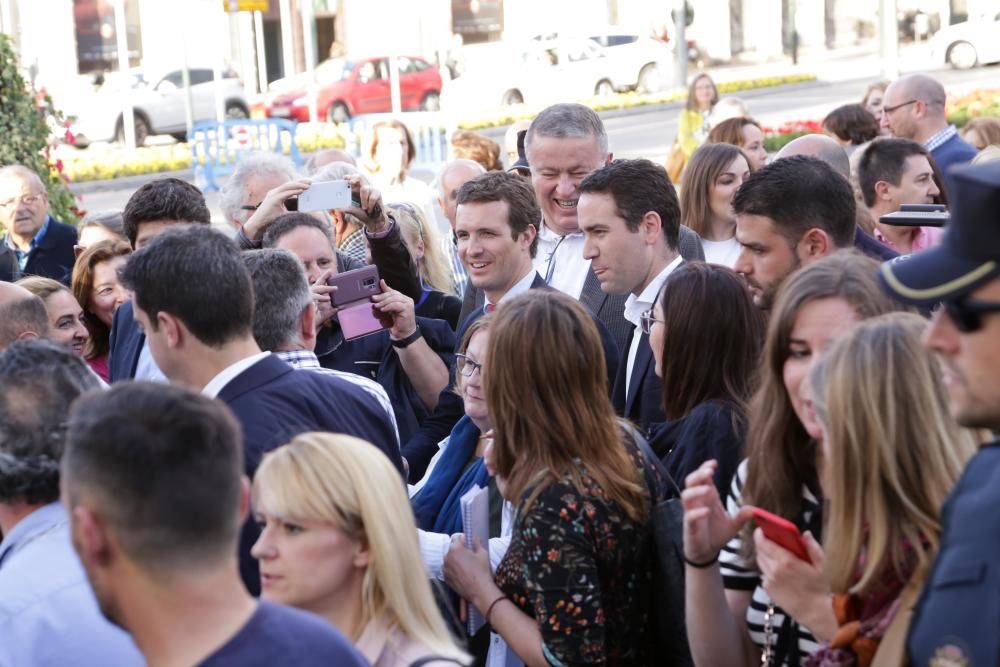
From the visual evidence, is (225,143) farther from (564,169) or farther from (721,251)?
(564,169)

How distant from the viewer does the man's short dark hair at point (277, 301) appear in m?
4.39

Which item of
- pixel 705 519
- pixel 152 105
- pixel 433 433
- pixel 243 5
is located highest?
pixel 243 5

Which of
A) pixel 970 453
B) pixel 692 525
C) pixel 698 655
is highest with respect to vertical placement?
pixel 970 453

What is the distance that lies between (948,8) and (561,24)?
47.1 feet

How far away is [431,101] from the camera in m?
35.9

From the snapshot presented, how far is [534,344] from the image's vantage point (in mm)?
3596

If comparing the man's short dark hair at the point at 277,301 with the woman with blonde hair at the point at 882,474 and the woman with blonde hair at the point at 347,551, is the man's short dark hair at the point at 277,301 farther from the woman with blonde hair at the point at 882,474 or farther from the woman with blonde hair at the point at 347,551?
the woman with blonde hair at the point at 882,474

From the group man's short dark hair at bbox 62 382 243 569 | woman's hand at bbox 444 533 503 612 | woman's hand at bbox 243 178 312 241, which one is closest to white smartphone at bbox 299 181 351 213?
woman's hand at bbox 243 178 312 241

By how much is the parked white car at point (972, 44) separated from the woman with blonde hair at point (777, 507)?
3590 cm

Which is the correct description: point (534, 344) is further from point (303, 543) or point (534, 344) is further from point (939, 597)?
point (939, 597)

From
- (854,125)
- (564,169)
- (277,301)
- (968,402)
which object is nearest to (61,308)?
(277,301)

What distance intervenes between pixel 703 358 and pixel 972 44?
3576cm

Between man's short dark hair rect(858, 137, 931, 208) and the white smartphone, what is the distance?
9.30ft

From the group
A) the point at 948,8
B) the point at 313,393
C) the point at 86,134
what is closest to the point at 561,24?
the point at 948,8
